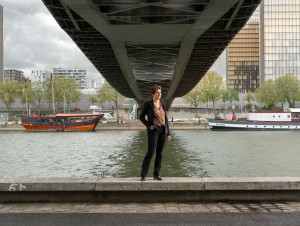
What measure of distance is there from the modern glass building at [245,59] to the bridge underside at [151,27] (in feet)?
403

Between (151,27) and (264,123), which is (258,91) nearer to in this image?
(264,123)

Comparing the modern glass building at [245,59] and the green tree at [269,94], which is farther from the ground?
the modern glass building at [245,59]

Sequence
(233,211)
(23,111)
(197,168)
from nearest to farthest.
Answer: (233,211) < (197,168) < (23,111)

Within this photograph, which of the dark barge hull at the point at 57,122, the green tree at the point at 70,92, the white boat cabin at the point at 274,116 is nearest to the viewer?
the white boat cabin at the point at 274,116

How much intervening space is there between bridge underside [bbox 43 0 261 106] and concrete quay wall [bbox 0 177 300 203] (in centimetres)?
720

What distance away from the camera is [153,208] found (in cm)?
558

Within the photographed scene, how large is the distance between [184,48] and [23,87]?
73518 mm

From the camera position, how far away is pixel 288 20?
117625 millimetres

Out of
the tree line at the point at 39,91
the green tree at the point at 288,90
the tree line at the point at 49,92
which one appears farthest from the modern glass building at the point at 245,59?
the tree line at the point at 39,91

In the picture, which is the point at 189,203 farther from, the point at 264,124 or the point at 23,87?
the point at 23,87

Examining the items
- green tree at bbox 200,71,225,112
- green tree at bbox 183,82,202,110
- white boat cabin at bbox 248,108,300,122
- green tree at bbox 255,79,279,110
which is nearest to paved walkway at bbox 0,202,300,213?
white boat cabin at bbox 248,108,300,122

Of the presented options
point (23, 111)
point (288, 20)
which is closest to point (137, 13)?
point (23, 111)

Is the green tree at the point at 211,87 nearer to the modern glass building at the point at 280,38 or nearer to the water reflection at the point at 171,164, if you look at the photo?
the water reflection at the point at 171,164

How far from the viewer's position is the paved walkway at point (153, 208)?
17.8ft
